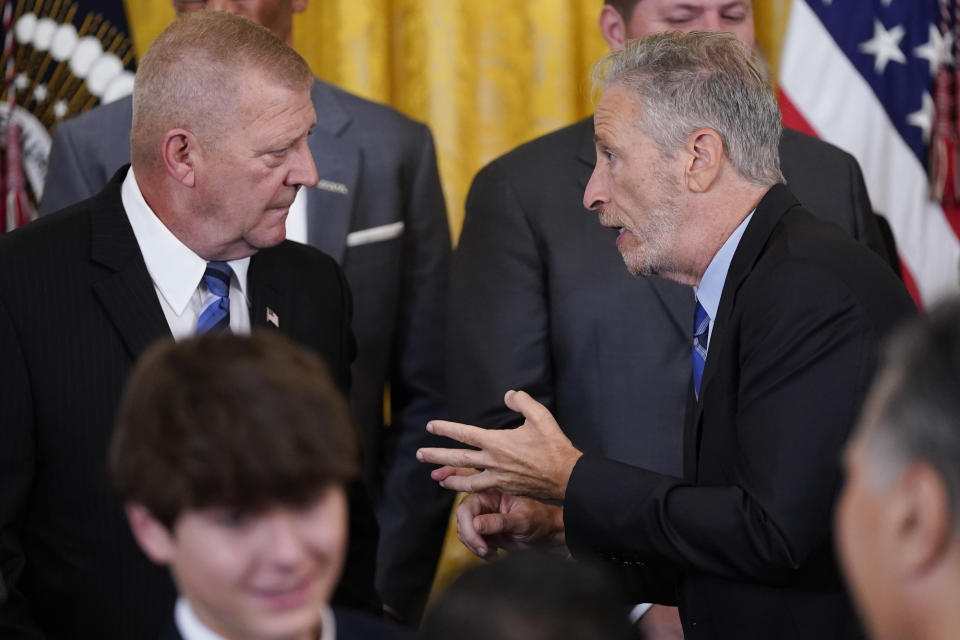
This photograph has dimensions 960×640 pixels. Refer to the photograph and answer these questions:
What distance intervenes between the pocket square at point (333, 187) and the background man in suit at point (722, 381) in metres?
0.95

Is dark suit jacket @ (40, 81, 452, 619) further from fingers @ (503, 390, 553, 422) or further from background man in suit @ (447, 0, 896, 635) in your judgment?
fingers @ (503, 390, 553, 422)

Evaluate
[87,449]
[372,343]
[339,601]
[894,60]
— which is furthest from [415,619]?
[894,60]

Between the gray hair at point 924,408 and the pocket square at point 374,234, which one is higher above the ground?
the gray hair at point 924,408

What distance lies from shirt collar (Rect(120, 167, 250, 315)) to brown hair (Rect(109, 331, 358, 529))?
95cm

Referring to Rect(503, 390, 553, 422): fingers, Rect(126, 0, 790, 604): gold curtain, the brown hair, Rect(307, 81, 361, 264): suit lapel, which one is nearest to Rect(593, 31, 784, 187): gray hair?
Rect(503, 390, 553, 422): fingers

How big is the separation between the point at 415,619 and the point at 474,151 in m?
1.57

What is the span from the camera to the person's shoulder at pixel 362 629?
155cm

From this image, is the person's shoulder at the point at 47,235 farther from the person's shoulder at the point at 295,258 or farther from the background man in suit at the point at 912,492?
the background man in suit at the point at 912,492

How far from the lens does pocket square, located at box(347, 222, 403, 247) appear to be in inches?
131

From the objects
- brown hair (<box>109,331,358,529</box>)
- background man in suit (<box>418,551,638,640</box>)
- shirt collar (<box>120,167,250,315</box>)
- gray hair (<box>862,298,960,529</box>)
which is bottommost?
shirt collar (<box>120,167,250,315</box>)

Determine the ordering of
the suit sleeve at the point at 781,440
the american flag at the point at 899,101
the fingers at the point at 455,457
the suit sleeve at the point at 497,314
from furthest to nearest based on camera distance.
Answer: the american flag at the point at 899,101 → the suit sleeve at the point at 497,314 → the fingers at the point at 455,457 → the suit sleeve at the point at 781,440

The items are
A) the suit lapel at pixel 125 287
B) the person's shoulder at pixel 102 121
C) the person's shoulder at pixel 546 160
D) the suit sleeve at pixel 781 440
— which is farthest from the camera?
the person's shoulder at pixel 102 121

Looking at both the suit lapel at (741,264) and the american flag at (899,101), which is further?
the american flag at (899,101)

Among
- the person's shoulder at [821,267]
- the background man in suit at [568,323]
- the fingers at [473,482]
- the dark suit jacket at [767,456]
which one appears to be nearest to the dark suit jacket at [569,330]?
the background man in suit at [568,323]
